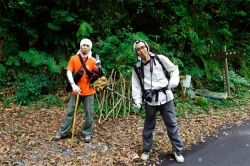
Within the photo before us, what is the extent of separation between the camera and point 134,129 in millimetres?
5750

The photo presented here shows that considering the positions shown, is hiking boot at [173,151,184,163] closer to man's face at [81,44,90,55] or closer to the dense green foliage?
man's face at [81,44,90,55]

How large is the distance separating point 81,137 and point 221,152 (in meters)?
3.02

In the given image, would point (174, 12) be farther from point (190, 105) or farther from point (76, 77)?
point (76, 77)

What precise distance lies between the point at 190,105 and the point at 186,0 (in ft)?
19.1

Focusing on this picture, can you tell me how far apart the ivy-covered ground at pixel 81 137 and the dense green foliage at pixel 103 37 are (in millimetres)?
1316

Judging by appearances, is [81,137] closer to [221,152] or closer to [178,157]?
[178,157]

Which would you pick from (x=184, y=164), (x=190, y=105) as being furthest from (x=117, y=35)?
(x=184, y=164)

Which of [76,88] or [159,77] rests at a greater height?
[159,77]

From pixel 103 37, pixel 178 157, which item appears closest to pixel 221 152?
pixel 178 157

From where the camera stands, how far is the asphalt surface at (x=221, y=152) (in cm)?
431

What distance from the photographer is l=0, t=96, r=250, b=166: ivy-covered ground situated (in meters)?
4.30

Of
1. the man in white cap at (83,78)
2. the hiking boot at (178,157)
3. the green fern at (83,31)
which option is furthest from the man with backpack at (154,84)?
the green fern at (83,31)

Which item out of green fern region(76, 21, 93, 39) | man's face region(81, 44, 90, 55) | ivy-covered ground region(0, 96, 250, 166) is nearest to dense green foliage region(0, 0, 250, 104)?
green fern region(76, 21, 93, 39)

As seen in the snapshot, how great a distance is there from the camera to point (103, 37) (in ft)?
29.7
